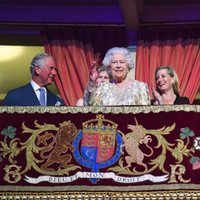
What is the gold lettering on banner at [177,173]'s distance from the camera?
16.8 ft

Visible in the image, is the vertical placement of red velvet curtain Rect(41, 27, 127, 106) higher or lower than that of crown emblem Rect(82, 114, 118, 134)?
higher

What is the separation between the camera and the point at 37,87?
6.16m

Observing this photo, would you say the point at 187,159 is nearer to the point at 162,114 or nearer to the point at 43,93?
the point at 162,114

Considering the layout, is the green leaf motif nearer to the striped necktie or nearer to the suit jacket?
the suit jacket

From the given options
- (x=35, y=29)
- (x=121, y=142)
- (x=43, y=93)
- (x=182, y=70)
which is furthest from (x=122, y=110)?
(x=35, y=29)

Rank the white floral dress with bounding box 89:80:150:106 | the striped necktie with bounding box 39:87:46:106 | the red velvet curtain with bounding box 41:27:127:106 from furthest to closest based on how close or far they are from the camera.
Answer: the red velvet curtain with bounding box 41:27:127:106
the striped necktie with bounding box 39:87:46:106
the white floral dress with bounding box 89:80:150:106

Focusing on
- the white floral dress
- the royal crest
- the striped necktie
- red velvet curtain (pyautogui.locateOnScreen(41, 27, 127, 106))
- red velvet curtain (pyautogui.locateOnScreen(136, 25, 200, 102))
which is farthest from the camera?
red velvet curtain (pyautogui.locateOnScreen(41, 27, 127, 106))

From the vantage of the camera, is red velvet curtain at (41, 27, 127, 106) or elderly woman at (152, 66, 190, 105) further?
red velvet curtain at (41, 27, 127, 106)

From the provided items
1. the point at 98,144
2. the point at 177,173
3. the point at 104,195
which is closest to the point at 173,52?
the point at 98,144

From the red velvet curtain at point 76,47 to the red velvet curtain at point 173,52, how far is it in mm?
269

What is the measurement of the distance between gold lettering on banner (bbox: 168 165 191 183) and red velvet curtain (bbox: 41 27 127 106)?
7.88 feet

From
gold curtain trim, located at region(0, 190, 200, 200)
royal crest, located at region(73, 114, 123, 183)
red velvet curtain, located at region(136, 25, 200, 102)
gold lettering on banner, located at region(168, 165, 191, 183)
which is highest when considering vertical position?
red velvet curtain, located at region(136, 25, 200, 102)

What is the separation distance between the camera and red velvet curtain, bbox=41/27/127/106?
740cm

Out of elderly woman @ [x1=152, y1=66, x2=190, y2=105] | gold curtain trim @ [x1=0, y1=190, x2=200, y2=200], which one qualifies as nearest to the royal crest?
gold curtain trim @ [x1=0, y1=190, x2=200, y2=200]
